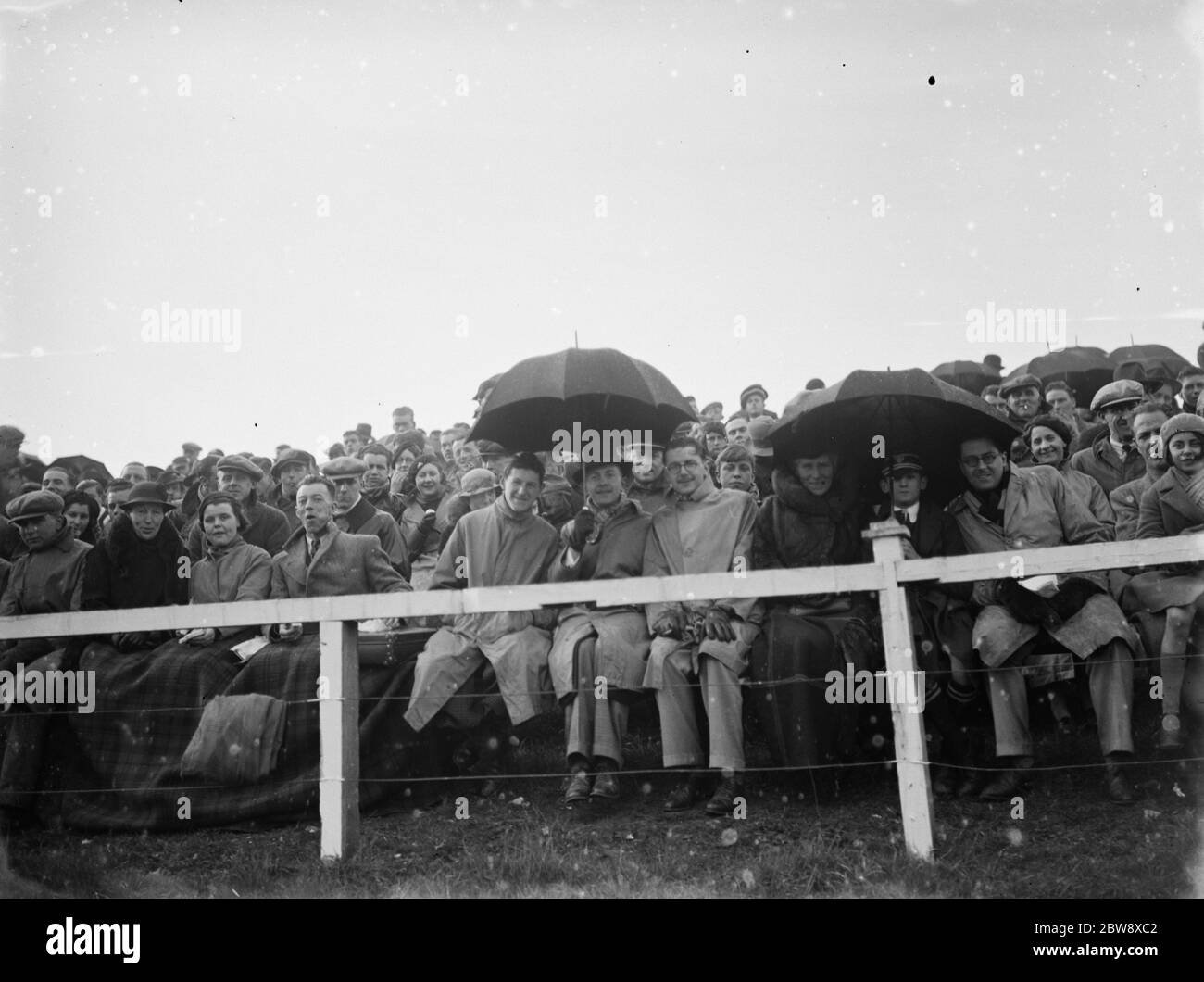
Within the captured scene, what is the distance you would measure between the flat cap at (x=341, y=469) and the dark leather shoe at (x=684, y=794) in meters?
2.93

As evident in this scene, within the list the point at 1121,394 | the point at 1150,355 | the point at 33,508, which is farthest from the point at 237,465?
the point at 1150,355

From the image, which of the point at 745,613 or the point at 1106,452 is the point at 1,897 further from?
the point at 1106,452

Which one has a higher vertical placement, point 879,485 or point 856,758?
point 879,485

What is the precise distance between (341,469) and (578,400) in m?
1.66

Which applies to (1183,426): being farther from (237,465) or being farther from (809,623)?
(237,465)

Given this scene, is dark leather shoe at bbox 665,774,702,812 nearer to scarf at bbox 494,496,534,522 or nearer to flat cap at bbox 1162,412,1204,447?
scarf at bbox 494,496,534,522

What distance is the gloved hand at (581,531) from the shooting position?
5.75 m

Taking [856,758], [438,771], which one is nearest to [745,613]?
[856,758]

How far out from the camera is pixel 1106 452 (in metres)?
6.50

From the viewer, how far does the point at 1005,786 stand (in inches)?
190

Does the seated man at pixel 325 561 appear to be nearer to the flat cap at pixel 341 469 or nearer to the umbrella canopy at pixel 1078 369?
the flat cap at pixel 341 469

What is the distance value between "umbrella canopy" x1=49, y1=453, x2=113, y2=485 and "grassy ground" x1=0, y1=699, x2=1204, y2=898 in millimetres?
3863

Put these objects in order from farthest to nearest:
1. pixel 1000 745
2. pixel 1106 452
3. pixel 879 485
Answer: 1. pixel 1106 452
2. pixel 879 485
3. pixel 1000 745

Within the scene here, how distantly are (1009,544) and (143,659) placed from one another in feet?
13.8
